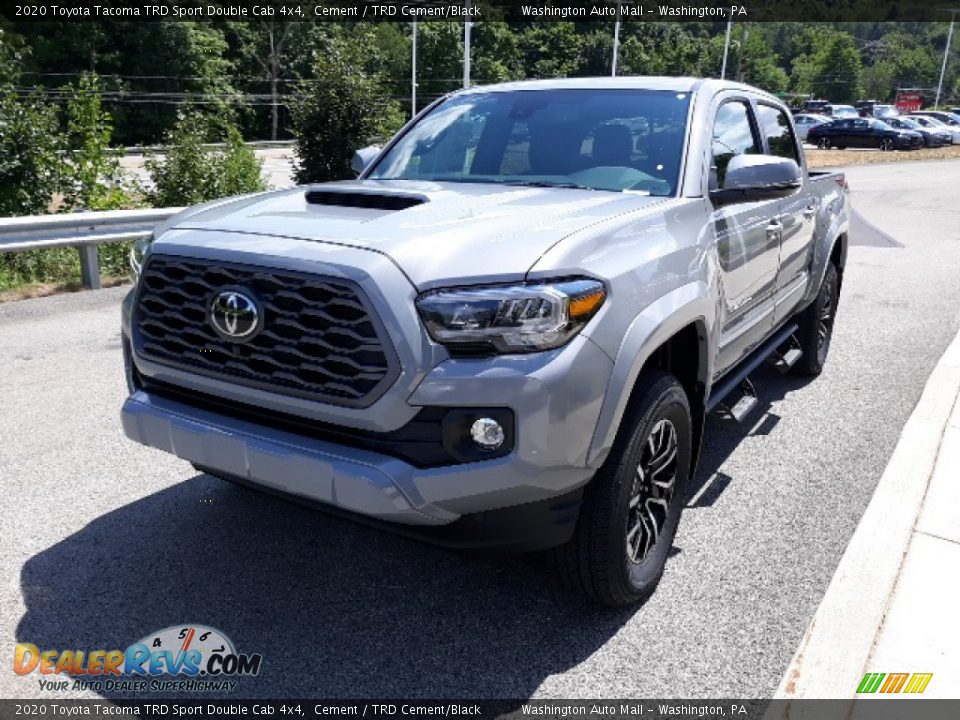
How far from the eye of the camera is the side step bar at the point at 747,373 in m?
3.99

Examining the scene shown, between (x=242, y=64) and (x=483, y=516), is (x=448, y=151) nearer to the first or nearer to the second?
(x=483, y=516)

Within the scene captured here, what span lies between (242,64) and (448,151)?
7516 centimetres

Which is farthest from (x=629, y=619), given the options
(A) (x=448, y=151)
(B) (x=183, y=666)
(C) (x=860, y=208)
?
(C) (x=860, y=208)

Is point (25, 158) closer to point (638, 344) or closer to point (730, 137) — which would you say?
point (730, 137)

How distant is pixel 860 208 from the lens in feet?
60.3

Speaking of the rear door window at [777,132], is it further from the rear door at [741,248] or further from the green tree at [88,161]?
the green tree at [88,161]

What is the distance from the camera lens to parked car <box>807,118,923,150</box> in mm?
43531

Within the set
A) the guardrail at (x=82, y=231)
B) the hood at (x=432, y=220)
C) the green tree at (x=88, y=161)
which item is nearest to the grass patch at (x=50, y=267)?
the guardrail at (x=82, y=231)

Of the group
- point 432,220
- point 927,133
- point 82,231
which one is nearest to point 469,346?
point 432,220

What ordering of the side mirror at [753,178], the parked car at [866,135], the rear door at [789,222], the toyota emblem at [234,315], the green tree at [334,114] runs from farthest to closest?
the parked car at [866,135] < the green tree at [334,114] < the rear door at [789,222] < the side mirror at [753,178] < the toyota emblem at [234,315]

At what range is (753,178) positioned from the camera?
3.58 metres

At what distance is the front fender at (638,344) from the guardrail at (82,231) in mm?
6097

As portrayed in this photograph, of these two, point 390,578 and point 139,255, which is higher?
point 139,255

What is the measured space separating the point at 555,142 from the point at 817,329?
299 cm
